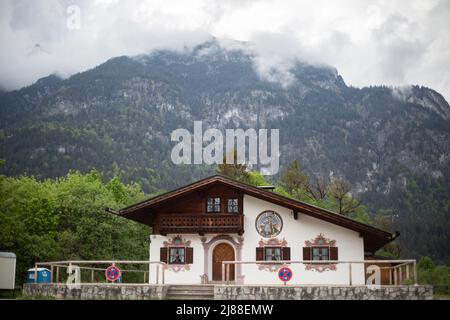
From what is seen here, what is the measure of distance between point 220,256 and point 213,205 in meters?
2.50

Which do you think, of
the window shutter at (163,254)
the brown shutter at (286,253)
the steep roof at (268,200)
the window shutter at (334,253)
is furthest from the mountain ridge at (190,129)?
the window shutter at (163,254)

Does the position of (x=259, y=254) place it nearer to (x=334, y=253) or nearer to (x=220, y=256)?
(x=220, y=256)

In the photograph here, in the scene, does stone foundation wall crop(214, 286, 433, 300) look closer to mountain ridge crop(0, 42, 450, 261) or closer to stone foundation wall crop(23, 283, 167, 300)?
stone foundation wall crop(23, 283, 167, 300)

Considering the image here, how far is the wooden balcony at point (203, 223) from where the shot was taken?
28.8 meters

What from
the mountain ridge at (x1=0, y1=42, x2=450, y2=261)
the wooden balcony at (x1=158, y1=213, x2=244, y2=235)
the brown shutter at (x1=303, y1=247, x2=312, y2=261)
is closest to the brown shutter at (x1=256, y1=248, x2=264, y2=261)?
the wooden balcony at (x1=158, y1=213, x2=244, y2=235)

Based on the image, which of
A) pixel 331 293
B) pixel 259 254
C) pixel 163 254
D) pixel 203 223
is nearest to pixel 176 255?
pixel 163 254

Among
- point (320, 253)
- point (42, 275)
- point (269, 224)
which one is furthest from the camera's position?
point (269, 224)

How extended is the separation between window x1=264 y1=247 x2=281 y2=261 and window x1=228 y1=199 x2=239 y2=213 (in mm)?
2411

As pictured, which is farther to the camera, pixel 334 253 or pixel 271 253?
pixel 271 253

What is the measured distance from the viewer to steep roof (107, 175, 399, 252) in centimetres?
2812

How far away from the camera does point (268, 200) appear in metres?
29.2

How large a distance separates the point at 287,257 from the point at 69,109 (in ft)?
516
